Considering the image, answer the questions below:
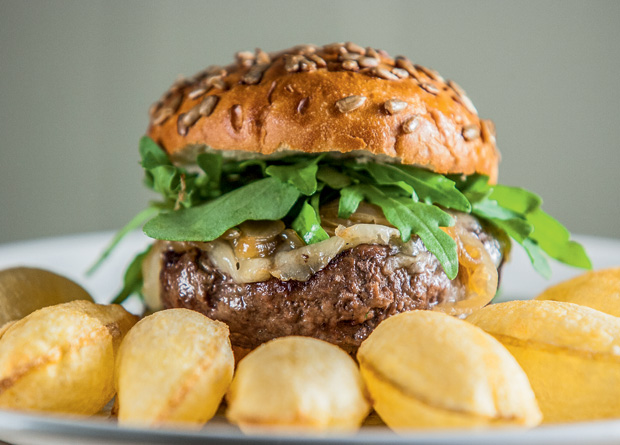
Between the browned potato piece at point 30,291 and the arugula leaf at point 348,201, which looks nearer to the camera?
the arugula leaf at point 348,201

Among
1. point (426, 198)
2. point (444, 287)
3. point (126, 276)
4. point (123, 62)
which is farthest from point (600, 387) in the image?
point (123, 62)

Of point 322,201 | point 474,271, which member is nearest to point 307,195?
point 322,201

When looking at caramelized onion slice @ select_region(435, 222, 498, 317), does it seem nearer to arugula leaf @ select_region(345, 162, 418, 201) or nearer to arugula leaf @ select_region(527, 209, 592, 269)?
arugula leaf @ select_region(345, 162, 418, 201)

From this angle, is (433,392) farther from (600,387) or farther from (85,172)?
(85,172)

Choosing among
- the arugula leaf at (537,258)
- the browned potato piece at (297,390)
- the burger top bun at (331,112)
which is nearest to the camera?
the browned potato piece at (297,390)

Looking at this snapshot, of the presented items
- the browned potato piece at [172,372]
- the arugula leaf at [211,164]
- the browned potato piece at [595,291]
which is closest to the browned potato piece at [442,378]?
the browned potato piece at [172,372]

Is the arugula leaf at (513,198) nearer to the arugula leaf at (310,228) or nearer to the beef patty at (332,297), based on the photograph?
the beef patty at (332,297)
